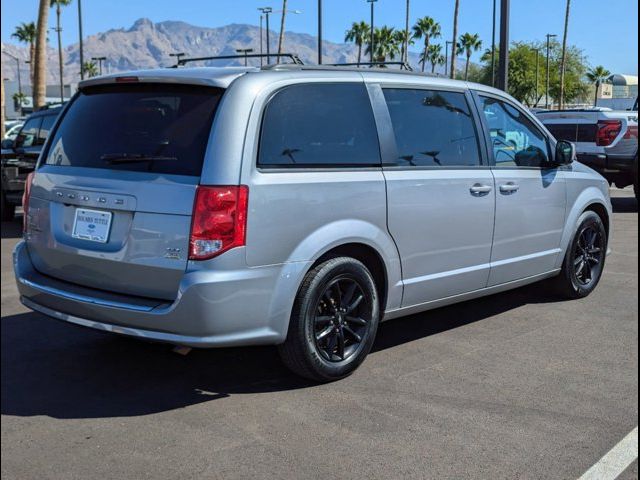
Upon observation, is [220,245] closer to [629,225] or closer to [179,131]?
[179,131]

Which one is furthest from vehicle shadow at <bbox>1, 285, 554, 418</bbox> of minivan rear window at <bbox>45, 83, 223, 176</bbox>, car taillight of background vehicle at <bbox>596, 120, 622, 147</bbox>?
car taillight of background vehicle at <bbox>596, 120, 622, 147</bbox>

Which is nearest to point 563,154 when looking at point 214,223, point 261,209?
point 261,209

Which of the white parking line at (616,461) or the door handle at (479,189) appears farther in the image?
the door handle at (479,189)

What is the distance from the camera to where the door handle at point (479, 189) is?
5.20 metres

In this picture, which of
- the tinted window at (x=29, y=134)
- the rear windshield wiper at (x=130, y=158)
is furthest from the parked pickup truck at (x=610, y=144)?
the rear windshield wiper at (x=130, y=158)

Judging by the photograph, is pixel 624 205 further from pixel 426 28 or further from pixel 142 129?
pixel 426 28

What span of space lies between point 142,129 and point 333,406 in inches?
70.7

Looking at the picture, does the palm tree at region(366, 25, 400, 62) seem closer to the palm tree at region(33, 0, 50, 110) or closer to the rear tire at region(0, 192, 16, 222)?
the palm tree at region(33, 0, 50, 110)

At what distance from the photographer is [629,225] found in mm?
11641

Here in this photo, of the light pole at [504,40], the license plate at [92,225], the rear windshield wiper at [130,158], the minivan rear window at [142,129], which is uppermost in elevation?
the light pole at [504,40]

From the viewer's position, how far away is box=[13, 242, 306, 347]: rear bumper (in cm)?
382

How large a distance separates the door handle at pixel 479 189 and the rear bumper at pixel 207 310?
1.63 metres

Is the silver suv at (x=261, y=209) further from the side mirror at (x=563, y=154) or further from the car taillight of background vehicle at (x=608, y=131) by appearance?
the car taillight of background vehicle at (x=608, y=131)

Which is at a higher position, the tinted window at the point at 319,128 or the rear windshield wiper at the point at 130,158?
the tinted window at the point at 319,128
